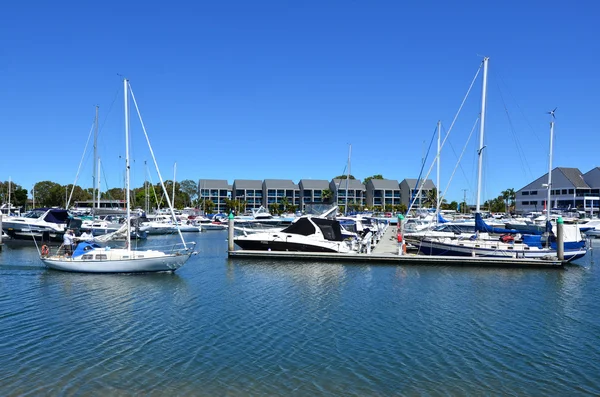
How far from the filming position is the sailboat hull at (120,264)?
27078 mm

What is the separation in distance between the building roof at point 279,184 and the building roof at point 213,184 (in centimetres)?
1231

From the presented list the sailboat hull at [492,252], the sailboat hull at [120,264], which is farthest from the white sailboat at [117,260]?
the sailboat hull at [492,252]

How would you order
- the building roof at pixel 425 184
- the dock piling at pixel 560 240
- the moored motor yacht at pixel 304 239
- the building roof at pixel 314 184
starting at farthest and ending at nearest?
the building roof at pixel 314 184 → the building roof at pixel 425 184 → the moored motor yacht at pixel 304 239 → the dock piling at pixel 560 240

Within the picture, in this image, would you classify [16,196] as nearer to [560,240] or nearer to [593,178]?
[560,240]

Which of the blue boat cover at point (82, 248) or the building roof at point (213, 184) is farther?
the building roof at point (213, 184)

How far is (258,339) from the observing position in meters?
15.7

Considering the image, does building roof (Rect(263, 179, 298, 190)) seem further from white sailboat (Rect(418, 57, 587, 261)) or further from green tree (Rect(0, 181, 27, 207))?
white sailboat (Rect(418, 57, 587, 261))

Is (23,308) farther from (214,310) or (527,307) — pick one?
(527,307)

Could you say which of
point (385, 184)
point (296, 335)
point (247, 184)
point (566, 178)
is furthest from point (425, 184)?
point (296, 335)

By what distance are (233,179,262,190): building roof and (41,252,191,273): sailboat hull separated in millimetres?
126112

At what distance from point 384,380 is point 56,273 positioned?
21.6 meters

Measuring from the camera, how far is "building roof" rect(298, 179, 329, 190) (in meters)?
153

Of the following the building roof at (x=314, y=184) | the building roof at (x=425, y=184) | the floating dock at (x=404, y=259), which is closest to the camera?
the floating dock at (x=404, y=259)

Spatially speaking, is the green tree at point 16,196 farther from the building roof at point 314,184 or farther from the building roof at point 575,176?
the building roof at point 575,176
